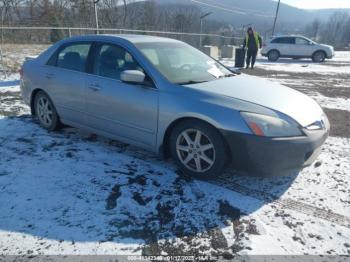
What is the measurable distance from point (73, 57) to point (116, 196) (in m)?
2.37

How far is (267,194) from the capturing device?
339cm

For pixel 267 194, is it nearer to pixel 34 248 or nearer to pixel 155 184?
pixel 155 184

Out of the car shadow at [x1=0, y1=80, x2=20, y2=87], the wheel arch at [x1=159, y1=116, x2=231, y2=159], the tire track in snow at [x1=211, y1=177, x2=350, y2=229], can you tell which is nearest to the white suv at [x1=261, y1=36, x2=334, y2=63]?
the car shadow at [x1=0, y1=80, x2=20, y2=87]

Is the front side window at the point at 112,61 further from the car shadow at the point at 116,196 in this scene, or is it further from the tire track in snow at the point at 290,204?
the tire track in snow at the point at 290,204

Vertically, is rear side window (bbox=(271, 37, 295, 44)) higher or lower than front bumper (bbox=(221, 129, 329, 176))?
higher

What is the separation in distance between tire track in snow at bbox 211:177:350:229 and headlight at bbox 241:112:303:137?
69 centimetres

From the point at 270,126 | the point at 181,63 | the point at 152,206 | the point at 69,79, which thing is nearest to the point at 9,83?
the point at 69,79

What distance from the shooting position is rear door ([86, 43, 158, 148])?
3719 mm

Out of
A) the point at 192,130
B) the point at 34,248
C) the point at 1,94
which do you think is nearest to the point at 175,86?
the point at 192,130

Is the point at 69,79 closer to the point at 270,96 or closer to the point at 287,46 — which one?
the point at 270,96

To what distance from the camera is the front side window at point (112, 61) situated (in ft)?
13.0

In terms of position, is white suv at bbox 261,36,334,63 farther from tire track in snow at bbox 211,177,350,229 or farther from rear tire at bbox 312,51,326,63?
tire track in snow at bbox 211,177,350,229

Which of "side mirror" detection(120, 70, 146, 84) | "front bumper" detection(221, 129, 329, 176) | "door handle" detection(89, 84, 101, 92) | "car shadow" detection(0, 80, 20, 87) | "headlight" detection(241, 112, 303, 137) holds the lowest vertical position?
"car shadow" detection(0, 80, 20, 87)

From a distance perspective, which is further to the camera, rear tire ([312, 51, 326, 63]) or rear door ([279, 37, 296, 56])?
rear door ([279, 37, 296, 56])
